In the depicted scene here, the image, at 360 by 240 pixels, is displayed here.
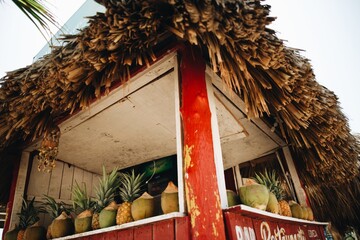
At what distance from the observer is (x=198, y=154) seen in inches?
61.0

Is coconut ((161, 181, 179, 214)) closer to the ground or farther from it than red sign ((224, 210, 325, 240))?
farther from it

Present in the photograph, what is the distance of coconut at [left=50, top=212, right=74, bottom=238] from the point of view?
2289 mm

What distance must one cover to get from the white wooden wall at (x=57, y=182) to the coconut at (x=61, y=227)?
43.0 inches

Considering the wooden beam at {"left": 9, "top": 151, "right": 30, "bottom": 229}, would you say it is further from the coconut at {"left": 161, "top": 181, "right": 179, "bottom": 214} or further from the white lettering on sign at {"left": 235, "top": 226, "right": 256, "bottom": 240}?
the white lettering on sign at {"left": 235, "top": 226, "right": 256, "bottom": 240}

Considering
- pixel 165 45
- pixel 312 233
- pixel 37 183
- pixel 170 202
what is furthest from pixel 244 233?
pixel 37 183

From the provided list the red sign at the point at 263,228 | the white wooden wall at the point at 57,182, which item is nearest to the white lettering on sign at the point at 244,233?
the red sign at the point at 263,228

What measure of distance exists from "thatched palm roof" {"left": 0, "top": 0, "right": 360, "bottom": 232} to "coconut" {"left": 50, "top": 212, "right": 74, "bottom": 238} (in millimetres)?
969

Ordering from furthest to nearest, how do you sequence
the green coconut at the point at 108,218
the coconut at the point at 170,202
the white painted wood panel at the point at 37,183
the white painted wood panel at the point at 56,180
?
the white painted wood panel at the point at 56,180 → the white painted wood panel at the point at 37,183 → the green coconut at the point at 108,218 → the coconut at the point at 170,202

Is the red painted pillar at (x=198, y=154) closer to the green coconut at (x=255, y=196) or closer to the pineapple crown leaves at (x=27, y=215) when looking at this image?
the green coconut at (x=255, y=196)

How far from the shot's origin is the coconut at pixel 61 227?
90.1 inches

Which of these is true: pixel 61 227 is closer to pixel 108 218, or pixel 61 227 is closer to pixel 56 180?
pixel 108 218

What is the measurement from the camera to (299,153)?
3.39 metres

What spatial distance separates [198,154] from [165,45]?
3.24 feet

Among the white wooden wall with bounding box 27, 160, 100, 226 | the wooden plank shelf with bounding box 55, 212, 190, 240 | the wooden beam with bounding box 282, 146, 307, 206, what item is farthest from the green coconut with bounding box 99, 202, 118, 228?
the wooden beam with bounding box 282, 146, 307, 206
